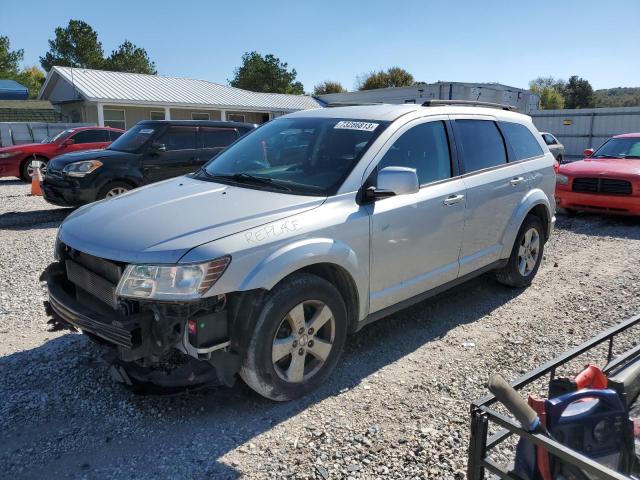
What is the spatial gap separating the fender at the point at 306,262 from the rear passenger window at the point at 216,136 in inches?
288

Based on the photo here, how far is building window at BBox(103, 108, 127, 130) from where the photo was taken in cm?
2648

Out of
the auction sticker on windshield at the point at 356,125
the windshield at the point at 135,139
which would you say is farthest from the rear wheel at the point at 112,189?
the auction sticker on windshield at the point at 356,125

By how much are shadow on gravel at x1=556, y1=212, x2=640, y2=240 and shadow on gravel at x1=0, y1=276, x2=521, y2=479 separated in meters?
5.73

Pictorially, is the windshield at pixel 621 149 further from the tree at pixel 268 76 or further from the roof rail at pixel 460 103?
the tree at pixel 268 76

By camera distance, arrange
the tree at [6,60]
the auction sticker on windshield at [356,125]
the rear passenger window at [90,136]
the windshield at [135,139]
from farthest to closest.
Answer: the tree at [6,60], the rear passenger window at [90,136], the windshield at [135,139], the auction sticker on windshield at [356,125]

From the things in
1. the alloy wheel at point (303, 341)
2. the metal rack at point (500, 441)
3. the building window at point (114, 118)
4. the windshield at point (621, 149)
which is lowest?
the alloy wheel at point (303, 341)

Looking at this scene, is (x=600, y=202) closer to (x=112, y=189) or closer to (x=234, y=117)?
(x=112, y=189)

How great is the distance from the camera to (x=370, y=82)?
61938 mm

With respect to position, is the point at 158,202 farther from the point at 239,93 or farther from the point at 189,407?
the point at 239,93

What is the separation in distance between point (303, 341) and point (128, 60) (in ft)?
206

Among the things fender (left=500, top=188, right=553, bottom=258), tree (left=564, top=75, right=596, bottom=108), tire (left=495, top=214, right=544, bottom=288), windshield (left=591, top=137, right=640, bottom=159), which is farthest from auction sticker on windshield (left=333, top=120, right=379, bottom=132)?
tree (left=564, top=75, right=596, bottom=108)

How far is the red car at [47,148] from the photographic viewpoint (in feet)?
49.3

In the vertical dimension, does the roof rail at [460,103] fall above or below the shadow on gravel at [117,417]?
above

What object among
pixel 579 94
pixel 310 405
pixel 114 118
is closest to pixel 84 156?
pixel 310 405
